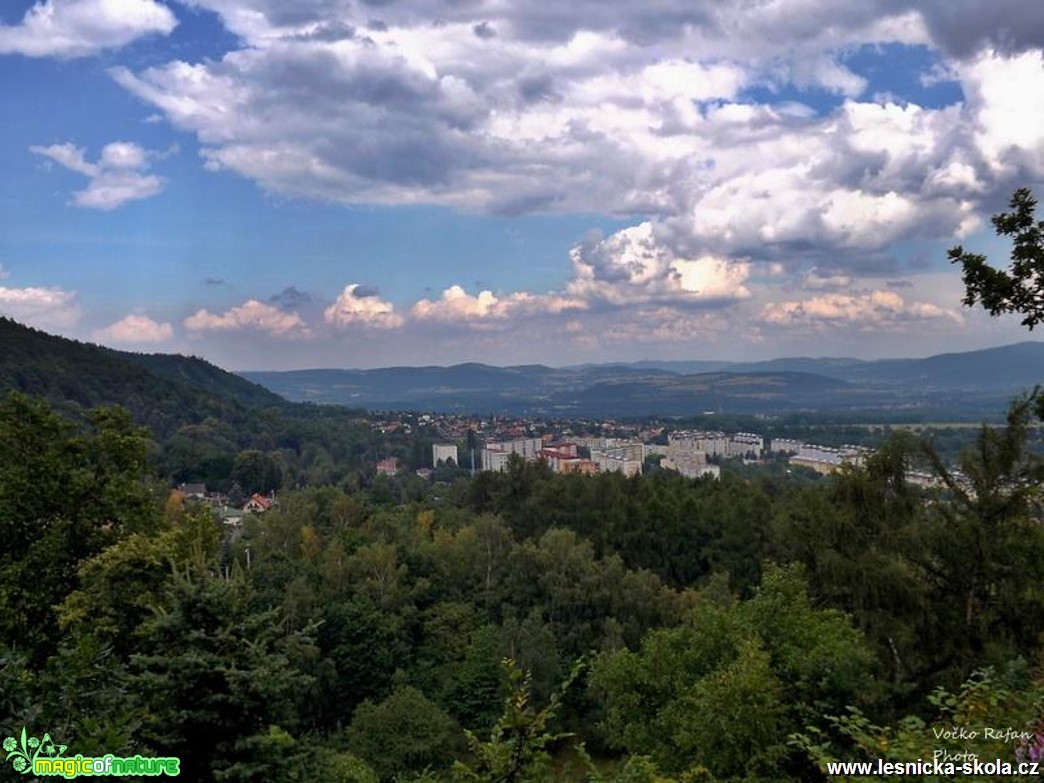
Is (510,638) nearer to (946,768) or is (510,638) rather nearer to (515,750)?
(515,750)

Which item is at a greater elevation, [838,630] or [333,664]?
[838,630]

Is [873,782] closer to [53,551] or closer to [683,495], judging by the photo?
[53,551]

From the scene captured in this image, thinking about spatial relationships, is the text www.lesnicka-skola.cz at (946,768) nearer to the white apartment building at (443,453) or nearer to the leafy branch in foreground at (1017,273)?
the leafy branch in foreground at (1017,273)

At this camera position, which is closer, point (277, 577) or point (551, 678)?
point (551, 678)

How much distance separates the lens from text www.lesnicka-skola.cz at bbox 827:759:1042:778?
14.9 ft

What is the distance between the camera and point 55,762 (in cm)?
459

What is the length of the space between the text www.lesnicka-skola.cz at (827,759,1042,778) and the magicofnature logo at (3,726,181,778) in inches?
196

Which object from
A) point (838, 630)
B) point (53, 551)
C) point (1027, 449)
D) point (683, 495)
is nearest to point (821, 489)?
point (1027, 449)

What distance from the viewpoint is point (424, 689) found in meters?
30.3

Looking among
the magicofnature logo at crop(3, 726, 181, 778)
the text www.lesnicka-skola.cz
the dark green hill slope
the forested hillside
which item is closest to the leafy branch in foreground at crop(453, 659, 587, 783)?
the forested hillside

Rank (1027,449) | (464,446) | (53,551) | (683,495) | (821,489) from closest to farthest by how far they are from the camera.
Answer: (53,551) → (1027,449) → (821,489) → (683,495) → (464,446)

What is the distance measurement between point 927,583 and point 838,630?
430cm

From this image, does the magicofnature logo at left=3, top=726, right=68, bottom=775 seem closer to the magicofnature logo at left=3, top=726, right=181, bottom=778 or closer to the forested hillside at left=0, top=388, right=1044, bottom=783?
the magicofnature logo at left=3, top=726, right=181, bottom=778

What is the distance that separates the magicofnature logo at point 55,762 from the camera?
4.54m
